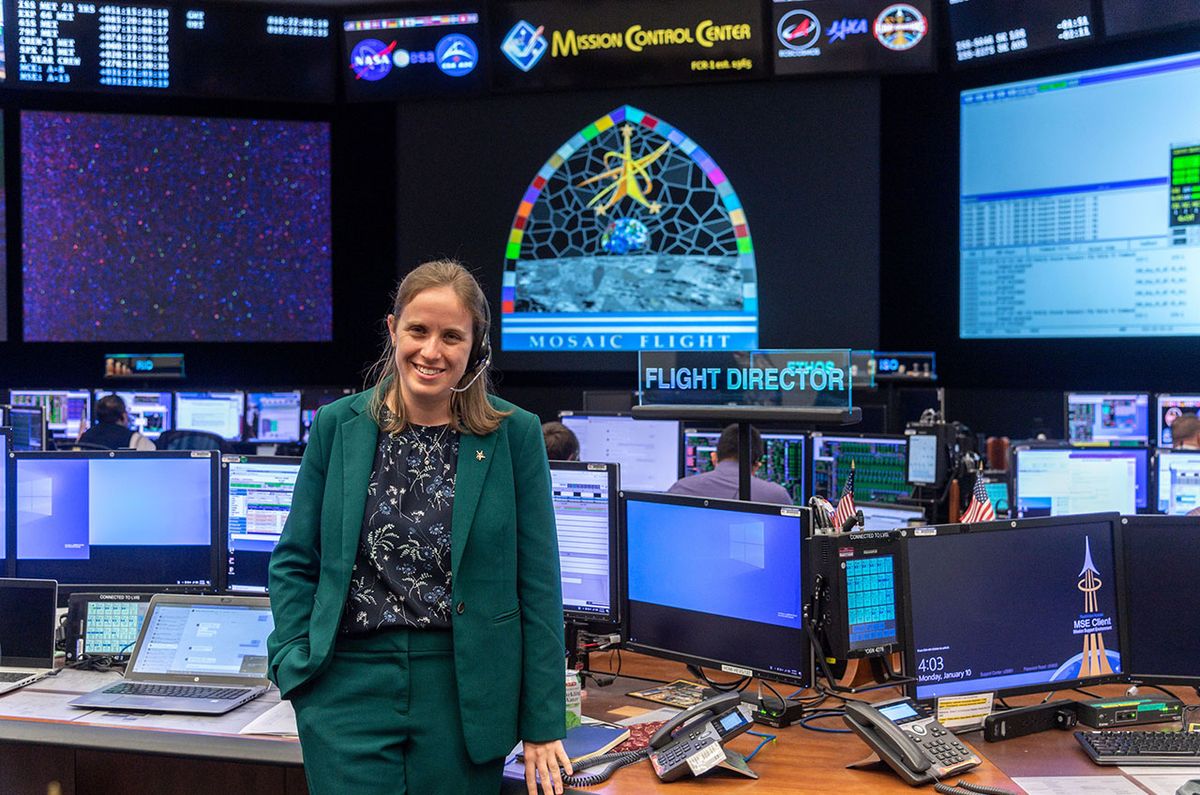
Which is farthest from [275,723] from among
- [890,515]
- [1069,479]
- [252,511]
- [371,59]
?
[371,59]

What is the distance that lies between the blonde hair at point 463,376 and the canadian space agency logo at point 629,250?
608cm

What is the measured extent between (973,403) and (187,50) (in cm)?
573

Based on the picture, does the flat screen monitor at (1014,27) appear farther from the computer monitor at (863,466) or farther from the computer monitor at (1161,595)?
the computer monitor at (1161,595)

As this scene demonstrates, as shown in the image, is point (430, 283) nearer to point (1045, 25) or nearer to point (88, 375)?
point (1045, 25)

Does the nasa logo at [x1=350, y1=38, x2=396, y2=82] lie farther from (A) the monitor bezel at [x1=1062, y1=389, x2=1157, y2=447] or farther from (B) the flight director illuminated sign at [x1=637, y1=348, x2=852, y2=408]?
(B) the flight director illuminated sign at [x1=637, y1=348, x2=852, y2=408]

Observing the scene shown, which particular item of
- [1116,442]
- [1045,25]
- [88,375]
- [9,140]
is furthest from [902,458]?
[9,140]

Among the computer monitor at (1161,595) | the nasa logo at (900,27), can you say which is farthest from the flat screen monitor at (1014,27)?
the computer monitor at (1161,595)

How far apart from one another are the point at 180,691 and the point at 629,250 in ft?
19.4

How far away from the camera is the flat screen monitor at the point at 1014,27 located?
21.4 ft

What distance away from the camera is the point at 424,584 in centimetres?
194

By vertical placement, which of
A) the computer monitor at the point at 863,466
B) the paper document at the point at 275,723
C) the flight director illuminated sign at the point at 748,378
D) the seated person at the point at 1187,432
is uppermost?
the flight director illuminated sign at the point at 748,378

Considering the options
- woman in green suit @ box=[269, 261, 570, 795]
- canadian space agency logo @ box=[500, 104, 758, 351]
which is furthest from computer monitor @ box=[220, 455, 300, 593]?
canadian space agency logo @ box=[500, 104, 758, 351]

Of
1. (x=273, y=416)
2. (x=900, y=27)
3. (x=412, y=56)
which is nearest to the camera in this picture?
(x=900, y=27)

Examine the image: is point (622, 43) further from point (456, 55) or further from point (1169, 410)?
point (1169, 410)
